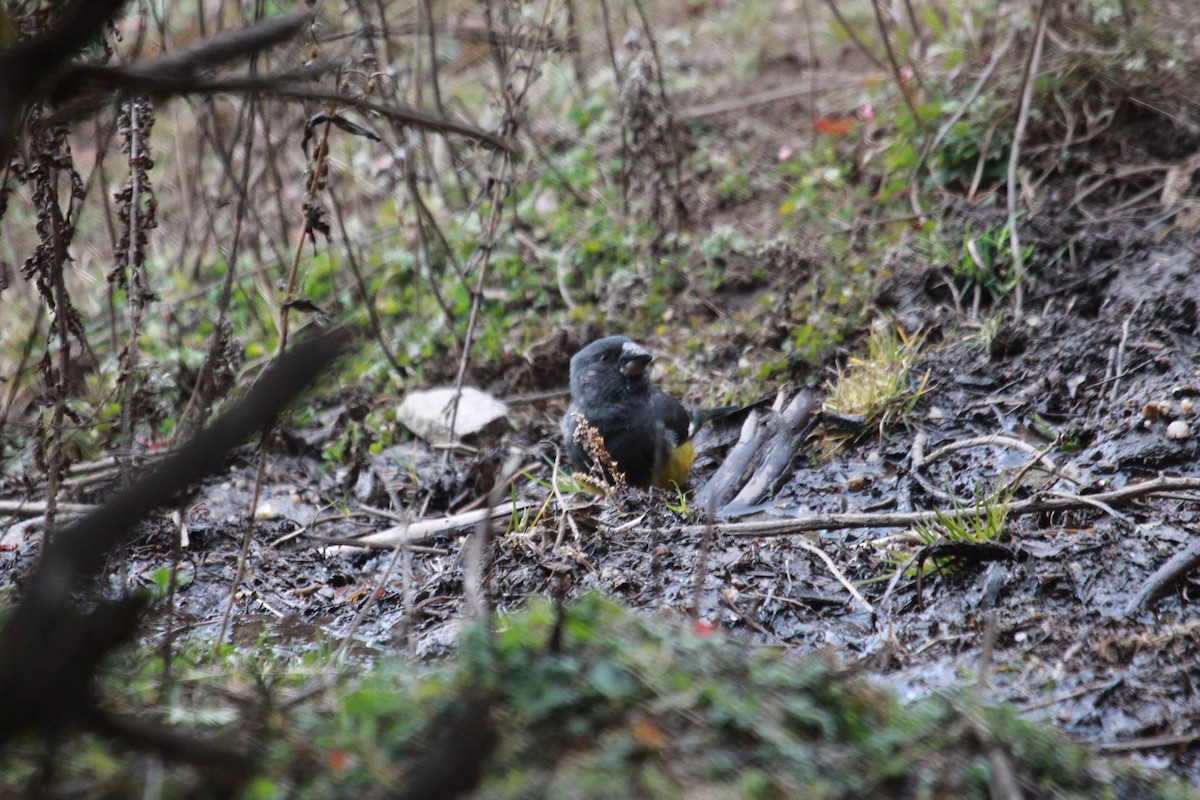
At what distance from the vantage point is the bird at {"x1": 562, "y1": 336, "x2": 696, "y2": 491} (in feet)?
15.5

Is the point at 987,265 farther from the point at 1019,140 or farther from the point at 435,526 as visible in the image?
the point at 435,526

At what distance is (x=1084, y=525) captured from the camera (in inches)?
147

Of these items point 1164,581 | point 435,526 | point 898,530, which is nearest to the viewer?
point 1164,581

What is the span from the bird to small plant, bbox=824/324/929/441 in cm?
75

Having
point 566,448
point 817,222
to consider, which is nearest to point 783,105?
point 817,222

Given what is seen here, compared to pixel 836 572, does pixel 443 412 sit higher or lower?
higher

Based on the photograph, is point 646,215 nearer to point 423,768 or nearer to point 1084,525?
point 1084,525

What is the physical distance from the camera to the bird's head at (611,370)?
5020mm

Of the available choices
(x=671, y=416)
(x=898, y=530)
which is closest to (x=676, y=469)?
(x=671, y=416)

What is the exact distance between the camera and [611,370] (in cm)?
508

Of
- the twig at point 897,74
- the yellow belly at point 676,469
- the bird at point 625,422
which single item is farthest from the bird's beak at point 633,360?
the twig at point 897,74

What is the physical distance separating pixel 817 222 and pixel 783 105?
171 cm

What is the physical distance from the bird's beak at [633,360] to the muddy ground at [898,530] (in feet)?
1.84

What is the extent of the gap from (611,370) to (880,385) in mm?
1259
